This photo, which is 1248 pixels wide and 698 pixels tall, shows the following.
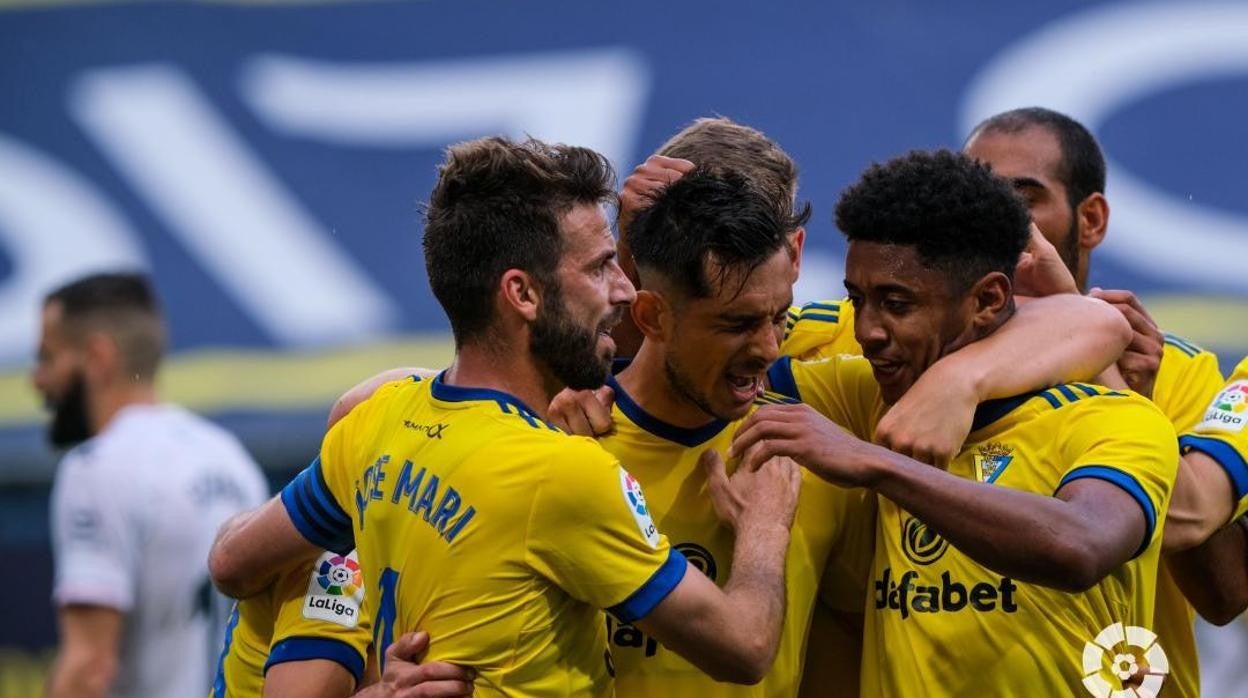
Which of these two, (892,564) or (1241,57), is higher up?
(1241,57)

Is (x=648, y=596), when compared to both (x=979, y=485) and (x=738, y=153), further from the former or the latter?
(x=738, y=153)

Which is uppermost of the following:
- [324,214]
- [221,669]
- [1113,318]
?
[1113,318]

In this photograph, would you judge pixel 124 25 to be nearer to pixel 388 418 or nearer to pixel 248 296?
pixel 248 296

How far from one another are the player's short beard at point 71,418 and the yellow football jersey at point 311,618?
4.04 m

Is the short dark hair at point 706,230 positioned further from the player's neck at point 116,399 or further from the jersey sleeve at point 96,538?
the player's neck at point 116,399

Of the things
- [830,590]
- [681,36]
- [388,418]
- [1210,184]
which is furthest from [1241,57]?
[388,418]

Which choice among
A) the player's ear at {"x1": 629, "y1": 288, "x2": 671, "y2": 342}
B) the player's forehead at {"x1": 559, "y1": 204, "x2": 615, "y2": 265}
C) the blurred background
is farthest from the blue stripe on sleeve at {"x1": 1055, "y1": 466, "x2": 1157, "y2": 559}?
the blurred background

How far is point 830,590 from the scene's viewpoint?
3.67 metres

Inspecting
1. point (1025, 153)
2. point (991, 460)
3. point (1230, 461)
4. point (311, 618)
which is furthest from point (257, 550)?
point (1025, 153)

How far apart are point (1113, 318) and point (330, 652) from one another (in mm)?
1850

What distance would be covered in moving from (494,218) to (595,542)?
Answer: 2.14 feet

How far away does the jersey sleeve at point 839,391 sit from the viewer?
3.78m

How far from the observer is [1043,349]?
3545 millimetres

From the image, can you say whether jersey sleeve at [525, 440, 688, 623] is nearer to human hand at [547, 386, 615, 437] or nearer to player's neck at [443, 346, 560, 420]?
player's neck at [443, 346, 560, 420]
